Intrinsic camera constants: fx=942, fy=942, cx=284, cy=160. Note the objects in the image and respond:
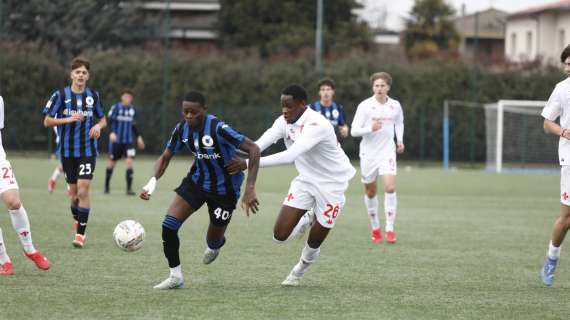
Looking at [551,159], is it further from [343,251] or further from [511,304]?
[511,304]

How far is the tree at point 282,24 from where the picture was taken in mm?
46406

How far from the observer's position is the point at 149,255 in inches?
401

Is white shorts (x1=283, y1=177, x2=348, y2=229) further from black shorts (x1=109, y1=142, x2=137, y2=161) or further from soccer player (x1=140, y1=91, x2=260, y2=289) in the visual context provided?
black shorts (x1=109, y1=142, x2=137, y2=161)

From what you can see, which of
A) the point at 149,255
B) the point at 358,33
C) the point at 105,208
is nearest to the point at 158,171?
the point at 149,255

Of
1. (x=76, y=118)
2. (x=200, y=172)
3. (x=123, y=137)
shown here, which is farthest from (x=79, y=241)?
(x=123, y=137)

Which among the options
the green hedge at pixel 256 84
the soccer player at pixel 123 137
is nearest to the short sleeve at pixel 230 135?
the soccer player at pixel 123 137

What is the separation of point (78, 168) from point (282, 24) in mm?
36642

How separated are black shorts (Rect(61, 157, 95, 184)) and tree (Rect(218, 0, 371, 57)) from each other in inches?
1385

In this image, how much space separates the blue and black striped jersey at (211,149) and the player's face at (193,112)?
4.4 inches

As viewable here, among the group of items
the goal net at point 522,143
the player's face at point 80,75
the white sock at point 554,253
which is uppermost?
the player's face at point 80,75

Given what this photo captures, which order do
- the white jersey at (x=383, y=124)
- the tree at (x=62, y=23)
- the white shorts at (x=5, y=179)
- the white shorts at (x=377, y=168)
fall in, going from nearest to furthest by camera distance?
the white shorts at (x=5, y=179) → the white shorts at (x=377, y=168) → the white jersey at (x=383, y=124) → the tree at (x=62, y=23)

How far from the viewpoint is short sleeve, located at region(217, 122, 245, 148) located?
7840mm

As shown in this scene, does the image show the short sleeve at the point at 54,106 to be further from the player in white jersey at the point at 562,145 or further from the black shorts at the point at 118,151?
the black shorts at the point at 118,151

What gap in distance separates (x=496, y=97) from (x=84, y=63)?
27.9 metres
